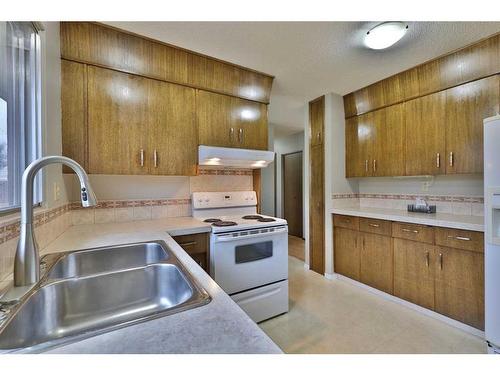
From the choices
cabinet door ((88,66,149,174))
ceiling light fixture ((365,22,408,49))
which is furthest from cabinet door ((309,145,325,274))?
cabinet door ((88,66,149,174))

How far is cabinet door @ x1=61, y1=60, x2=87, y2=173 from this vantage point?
1.63 meters

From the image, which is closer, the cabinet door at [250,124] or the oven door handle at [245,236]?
the oven door handle at [245,236]

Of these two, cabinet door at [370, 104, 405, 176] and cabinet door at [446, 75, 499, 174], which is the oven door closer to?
cabinet door at [370, 104, 405, 176]

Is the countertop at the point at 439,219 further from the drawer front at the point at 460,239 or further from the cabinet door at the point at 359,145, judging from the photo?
the cabinet door at the point at 359,145

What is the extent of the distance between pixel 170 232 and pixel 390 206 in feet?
8.83

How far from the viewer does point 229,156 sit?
208 centimetres

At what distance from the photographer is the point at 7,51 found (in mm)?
1012

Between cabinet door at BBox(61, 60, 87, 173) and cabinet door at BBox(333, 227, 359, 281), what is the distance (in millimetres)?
2752

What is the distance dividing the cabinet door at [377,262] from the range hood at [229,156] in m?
1.46

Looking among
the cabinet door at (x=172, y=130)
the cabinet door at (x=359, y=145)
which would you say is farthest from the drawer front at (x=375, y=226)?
the cabinet door at (x=172, y=130)

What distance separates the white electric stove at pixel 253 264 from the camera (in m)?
1.76

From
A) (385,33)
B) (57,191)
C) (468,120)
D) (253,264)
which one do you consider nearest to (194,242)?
(253,264)
